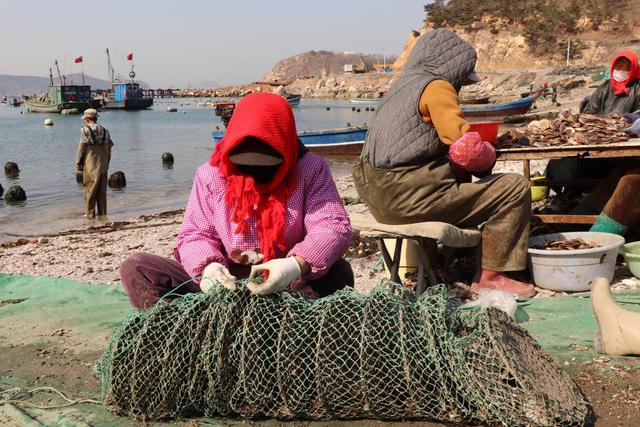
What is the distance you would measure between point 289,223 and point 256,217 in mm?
160

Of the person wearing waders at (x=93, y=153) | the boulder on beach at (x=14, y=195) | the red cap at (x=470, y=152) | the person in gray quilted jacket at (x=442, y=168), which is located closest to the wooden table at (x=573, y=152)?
the person in gray quilted jacket at (x=442, y=168)

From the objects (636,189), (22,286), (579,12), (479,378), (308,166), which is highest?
(579,12)

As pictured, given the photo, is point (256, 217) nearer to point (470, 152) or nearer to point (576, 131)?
point (470, 152)

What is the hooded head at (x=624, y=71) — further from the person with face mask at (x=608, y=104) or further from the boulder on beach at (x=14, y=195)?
the boulder on beach at (x=14, y=195)

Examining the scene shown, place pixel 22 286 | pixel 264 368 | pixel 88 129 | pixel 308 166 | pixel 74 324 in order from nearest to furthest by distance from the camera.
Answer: pixel 264 368
pixel 308 166
pixel 74 324
pixel 22 286
pixel 88 129

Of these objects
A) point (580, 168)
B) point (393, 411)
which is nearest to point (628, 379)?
point (393, 411)

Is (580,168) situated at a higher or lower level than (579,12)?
lower

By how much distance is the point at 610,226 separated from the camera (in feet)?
16.6

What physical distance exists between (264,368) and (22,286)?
3.42 meters

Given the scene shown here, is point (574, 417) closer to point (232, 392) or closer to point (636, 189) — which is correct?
point (232, 392)

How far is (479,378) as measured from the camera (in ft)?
8.61

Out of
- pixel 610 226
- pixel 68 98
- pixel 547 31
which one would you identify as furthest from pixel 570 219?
pixel 68 98

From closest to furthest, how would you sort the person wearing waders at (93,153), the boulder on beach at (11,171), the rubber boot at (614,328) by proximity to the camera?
the rubber boot at (614,328)
the person wearing waders at (93,153)
the boulder on beach at (11,171)

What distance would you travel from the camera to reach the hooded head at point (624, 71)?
6062 millimetres
